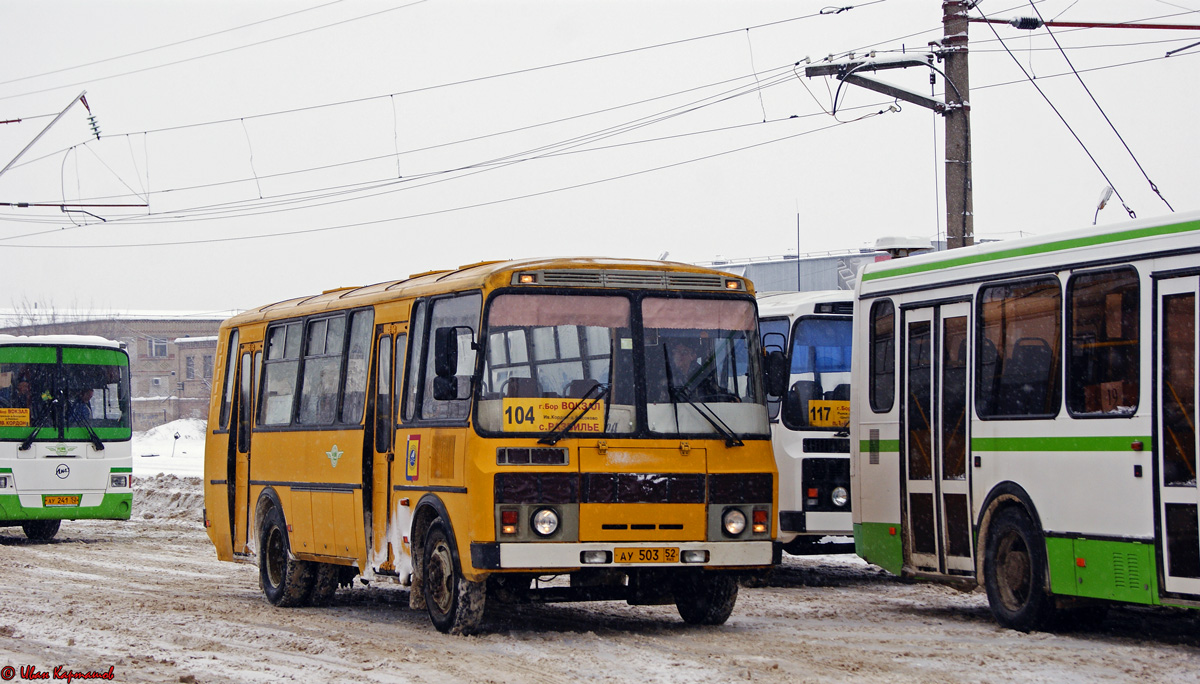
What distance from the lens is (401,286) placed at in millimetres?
13242

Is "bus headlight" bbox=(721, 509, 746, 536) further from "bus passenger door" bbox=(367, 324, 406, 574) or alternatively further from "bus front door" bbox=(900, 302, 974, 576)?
"bus passenger door" bbox=(367, 324, 406, 574)

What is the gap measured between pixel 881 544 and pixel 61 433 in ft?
49.8

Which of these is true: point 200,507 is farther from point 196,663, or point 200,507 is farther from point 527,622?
point 196,663

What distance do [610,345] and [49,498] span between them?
15068mm

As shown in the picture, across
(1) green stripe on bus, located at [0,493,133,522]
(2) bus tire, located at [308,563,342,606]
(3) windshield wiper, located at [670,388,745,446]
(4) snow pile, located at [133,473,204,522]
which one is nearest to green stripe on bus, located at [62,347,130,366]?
(1) green stripe on bus, located at [0,493,133,522]

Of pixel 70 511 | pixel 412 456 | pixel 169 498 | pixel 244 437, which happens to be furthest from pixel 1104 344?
pixel 169 498

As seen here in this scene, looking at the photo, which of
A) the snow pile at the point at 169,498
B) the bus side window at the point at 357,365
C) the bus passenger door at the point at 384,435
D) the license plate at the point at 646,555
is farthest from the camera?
the snow pile at the point at 169,498

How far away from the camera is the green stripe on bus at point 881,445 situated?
13.3m

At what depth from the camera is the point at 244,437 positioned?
1620cm

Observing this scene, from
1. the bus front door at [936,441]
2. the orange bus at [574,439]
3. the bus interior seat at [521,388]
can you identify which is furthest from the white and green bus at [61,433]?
the bus front door at [936,441]

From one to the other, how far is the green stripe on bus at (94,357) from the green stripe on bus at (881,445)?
14.3 m

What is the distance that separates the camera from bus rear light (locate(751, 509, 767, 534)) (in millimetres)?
11570

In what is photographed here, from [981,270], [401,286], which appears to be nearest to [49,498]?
[401,286]

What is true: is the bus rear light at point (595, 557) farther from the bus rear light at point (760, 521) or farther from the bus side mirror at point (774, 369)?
the bus side mirror at point (774, 369)
